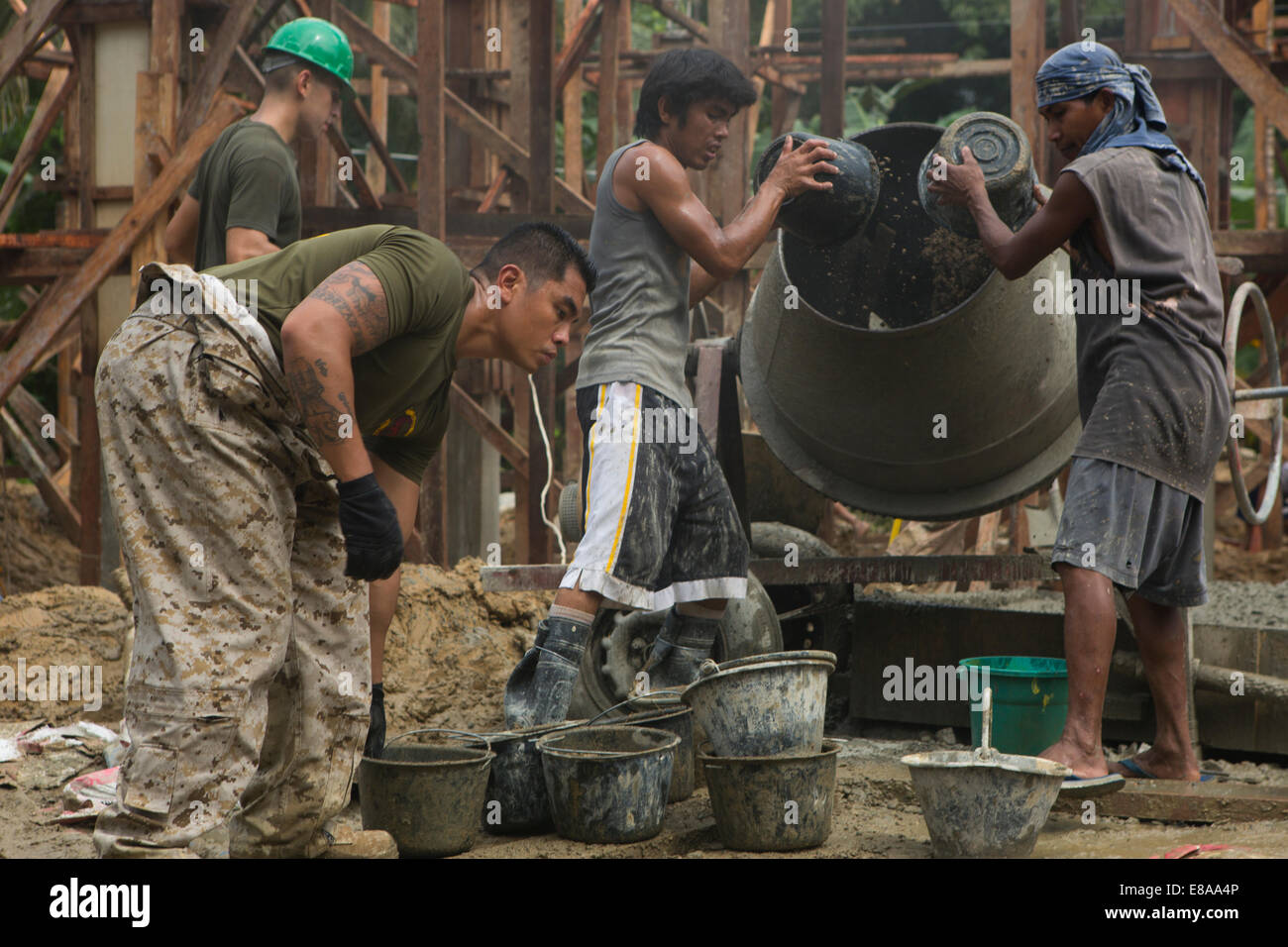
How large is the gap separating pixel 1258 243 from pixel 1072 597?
3386 mm

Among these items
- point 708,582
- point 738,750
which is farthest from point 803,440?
point 738,750

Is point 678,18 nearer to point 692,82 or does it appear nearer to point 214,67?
point 214,67

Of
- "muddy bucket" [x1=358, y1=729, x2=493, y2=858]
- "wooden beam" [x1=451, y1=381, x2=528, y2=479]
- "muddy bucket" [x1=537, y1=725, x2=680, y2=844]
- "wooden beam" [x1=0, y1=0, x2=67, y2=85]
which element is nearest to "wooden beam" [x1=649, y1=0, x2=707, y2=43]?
"wooden beam" [x1=451, y1=381, x2=528, y2=479]

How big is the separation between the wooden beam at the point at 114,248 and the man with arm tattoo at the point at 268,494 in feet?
9.23

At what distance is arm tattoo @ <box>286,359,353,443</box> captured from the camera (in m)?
2.20

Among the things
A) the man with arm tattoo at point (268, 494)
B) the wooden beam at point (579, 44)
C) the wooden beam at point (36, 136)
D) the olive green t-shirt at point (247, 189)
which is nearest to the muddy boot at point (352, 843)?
the man with arm tattoo at point (268, 494)

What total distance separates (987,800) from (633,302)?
1615 millimetres

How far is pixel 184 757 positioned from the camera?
2.20 metres

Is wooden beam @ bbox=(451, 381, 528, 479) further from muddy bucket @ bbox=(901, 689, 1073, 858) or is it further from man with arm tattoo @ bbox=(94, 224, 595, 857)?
muddy bucket @ bbox=(901, 689, 1073, 858)

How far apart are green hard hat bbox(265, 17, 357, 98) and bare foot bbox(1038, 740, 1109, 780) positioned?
260cm

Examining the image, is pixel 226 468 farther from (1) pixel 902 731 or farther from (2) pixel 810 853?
(1) pixel 902 731

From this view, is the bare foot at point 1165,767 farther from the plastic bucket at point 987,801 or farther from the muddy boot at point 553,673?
the muddy boot at point 553,673

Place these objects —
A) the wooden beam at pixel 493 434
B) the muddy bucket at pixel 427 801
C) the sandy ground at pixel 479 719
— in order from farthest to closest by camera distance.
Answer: the wooden beam at pixel 493 434 < the sandy ground at pixel 479 719 < the muddy bucket at pixel 427 801

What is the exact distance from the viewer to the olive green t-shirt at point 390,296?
235cm
